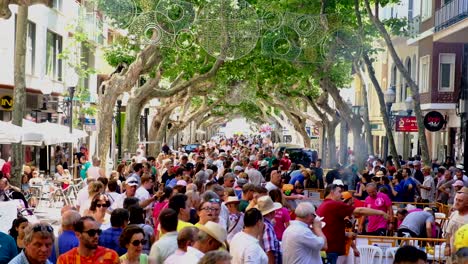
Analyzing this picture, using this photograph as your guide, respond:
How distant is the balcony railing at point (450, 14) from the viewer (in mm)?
29781

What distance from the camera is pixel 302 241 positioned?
34.8 ft

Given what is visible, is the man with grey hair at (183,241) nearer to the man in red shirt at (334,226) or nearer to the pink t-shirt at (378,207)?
the man in red shirt at (334,226)

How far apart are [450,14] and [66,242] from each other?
23760 millimetres

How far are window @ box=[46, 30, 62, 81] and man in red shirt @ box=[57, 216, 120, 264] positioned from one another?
2930cm

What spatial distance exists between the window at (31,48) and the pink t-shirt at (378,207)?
19509 millimetres

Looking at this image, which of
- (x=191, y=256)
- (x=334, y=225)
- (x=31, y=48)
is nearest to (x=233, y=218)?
(x=334, y=225)

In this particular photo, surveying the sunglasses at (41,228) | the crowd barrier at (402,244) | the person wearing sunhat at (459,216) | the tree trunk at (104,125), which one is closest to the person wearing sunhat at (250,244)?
the sunglasses at (41,228)

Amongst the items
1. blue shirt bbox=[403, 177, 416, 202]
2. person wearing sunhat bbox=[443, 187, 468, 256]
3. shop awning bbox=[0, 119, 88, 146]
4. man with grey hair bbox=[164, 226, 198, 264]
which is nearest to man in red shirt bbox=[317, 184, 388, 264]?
person wearing sunhat bbox=[443, 187, 468, 256]

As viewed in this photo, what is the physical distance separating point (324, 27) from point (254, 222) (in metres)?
14.4

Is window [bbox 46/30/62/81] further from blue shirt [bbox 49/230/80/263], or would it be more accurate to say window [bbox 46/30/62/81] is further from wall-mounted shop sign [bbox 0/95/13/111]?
blue shirt [bbox 49/230/80/263]

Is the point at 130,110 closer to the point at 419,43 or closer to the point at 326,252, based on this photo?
the point at 419,43

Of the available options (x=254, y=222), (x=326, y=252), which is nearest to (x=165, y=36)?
(x=326, y=252)

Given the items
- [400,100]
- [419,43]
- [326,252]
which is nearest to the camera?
[326,252]

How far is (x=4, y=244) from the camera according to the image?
31.0ft
